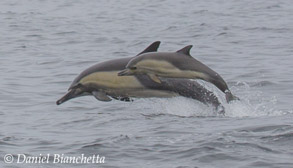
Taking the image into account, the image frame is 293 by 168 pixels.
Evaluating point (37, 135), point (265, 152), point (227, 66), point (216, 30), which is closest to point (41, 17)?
point (216, 30)

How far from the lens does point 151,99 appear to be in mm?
14211

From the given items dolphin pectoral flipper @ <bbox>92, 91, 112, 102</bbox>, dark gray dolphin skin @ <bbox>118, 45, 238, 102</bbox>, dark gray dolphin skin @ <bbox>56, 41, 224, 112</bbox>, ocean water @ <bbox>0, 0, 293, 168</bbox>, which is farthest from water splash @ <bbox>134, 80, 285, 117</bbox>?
dolphin pectoral flipper @ <bbox>92, 91, 112, 102</bbox>

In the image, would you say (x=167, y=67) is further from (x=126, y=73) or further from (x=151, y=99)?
(x=151, y=99)

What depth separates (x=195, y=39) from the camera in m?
24.0

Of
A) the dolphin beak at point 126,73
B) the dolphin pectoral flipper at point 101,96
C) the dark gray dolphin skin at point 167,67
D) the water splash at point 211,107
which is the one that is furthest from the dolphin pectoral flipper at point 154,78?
the water splash at point 211,107

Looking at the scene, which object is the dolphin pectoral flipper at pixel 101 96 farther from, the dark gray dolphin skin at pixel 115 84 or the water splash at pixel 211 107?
the water splash at pixel 211 107

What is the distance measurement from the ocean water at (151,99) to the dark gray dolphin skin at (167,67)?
2.54ft

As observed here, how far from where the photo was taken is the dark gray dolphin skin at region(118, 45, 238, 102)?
11.9 m

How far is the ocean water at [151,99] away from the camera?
11.0m

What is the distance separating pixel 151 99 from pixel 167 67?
2372 millimetres

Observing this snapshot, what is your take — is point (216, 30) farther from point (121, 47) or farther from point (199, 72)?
point (199, 72)

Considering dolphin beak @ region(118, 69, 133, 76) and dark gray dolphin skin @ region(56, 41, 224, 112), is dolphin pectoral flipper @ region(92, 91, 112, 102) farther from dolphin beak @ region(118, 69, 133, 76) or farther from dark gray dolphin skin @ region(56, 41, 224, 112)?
dolphin beak @ region(118, 69, 133, 76)

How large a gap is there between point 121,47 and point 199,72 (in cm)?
1117

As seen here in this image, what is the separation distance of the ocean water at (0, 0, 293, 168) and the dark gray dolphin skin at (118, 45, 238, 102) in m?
→ 0.77
